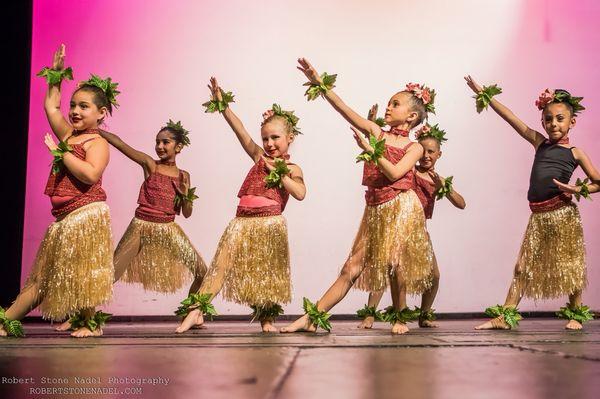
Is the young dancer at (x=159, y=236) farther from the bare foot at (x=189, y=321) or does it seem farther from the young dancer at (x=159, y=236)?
the bare foot at (x=189, y=321)

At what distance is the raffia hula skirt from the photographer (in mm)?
3277

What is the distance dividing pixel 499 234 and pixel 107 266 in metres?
2.79

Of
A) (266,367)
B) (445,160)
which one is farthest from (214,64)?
(266,367)

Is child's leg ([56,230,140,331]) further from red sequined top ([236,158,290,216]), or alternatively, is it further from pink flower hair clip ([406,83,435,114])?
pink flower hair clip ([406,83,435,114])

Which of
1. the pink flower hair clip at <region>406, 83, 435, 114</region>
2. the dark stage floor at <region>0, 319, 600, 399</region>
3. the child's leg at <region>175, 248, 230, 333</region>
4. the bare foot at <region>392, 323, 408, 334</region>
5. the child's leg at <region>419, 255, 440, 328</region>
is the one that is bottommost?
the dark stage floor at <region>0, 319, 600, 399</region>

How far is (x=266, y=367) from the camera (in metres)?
1.88

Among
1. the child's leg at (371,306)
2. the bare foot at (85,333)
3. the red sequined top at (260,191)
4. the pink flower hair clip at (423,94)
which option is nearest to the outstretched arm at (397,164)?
the pink flower hair clip at (423,94)

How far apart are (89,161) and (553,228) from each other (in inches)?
93.0

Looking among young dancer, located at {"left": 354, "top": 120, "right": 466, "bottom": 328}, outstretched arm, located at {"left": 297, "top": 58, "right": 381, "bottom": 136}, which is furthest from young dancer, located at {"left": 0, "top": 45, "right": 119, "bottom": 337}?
young dancer, located at {"left": 354, "top": 120, "right": 466, "bottom": 328}

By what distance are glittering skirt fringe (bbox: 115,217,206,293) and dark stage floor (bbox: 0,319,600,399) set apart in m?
1.09

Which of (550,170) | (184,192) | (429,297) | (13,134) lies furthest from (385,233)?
(13,134)

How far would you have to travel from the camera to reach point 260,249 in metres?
3.44

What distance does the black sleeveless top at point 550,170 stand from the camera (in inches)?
148

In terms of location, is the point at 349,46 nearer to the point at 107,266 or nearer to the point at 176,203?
the point at 176,203
